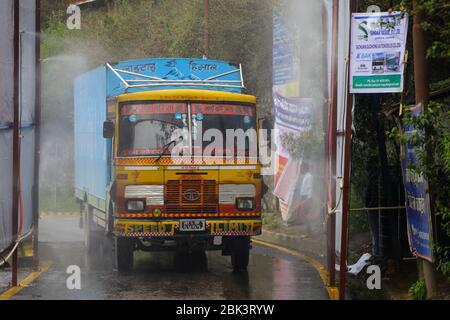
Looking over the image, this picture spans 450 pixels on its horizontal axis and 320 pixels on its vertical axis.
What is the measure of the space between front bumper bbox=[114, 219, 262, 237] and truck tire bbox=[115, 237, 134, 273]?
9.8 inches

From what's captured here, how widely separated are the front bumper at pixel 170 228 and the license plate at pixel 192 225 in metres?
0.05

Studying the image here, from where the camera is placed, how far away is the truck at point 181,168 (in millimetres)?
14383

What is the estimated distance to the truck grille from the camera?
568 inches

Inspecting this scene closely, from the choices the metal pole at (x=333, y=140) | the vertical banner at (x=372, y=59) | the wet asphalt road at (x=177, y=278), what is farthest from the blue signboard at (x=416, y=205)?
the wet asphalt road at (x=177, y=278)

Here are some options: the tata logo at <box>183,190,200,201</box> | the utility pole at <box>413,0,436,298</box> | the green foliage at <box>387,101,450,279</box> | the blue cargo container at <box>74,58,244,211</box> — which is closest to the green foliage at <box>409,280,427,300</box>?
the utility pole at <box>413,0,436,298</box>

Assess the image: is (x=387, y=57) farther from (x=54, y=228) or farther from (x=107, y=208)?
(x=54, y=228)

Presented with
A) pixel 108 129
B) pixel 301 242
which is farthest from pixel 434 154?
pixel 301 242

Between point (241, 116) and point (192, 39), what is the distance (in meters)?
18.4

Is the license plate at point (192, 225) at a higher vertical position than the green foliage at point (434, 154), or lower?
lower

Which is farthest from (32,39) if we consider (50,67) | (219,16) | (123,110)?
(50,67)

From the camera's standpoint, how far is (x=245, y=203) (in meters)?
14.8

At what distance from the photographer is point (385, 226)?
47.1ft

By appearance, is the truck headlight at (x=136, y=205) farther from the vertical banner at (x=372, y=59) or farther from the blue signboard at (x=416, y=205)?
the vertical banner at (x=372, y=59)

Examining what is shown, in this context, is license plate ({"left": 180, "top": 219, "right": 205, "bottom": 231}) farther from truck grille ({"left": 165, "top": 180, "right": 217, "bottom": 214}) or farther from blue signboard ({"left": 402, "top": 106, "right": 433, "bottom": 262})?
blue signboard ({"left": 402, "top": 106, "right": 433, "bottom": 262})
